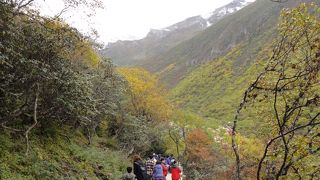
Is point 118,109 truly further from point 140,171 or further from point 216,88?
point 216,88

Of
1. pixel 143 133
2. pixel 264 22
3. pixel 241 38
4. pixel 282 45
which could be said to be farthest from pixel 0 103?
pixel 241 38

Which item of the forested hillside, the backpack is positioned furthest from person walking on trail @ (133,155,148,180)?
the forested hillside

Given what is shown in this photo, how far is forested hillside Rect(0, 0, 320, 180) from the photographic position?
7.60m

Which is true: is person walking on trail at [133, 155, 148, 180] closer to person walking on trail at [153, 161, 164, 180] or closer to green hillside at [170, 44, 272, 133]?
person walking on trail at [153, 161, 164, 180]

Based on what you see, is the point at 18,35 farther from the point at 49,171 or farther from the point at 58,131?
the point at 58,131

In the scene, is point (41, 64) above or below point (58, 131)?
above

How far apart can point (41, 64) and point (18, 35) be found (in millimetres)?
1485

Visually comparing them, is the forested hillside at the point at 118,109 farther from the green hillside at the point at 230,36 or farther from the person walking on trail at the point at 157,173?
the green hillside at the point at 230,36

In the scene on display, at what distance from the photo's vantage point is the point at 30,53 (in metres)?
15.5

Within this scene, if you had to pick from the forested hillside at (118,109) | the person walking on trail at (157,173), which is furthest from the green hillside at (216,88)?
the person walking on trail at (157,173)

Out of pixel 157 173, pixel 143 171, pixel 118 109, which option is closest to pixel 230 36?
pixel 118 109

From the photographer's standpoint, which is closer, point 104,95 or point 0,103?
point 0,103

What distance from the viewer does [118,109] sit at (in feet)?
120

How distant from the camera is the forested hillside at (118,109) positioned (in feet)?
24.9
